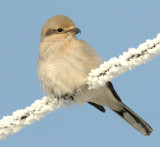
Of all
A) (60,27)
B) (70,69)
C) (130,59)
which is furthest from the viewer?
(60,27)

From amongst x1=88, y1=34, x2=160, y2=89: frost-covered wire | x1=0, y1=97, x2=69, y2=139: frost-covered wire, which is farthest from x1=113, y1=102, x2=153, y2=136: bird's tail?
x1=88, y1=34, x2=160, y2=89: frost-covered wire

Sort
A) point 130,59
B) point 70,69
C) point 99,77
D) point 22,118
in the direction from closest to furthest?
point 130,59
point 99,77
point 22,118
point 70,69

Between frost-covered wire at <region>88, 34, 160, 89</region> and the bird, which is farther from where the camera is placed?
the bird

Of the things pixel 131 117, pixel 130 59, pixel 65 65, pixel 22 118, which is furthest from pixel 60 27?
pixel 130 59

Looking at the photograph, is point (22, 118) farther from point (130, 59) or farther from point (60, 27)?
point (60, 27)

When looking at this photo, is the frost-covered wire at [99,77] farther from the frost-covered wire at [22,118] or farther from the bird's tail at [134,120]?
the bird's tail at [134,120]

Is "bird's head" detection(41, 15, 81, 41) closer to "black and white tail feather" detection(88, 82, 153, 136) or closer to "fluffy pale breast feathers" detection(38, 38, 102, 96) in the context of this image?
"fluffy pale breast feathers" detection(38, 38, 102, 96)

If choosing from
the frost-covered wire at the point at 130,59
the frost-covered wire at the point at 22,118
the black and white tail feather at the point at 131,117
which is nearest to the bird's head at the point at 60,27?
the black and white tail feather at the point at 131,117

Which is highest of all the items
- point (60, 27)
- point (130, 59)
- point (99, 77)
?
point (60, 27)
